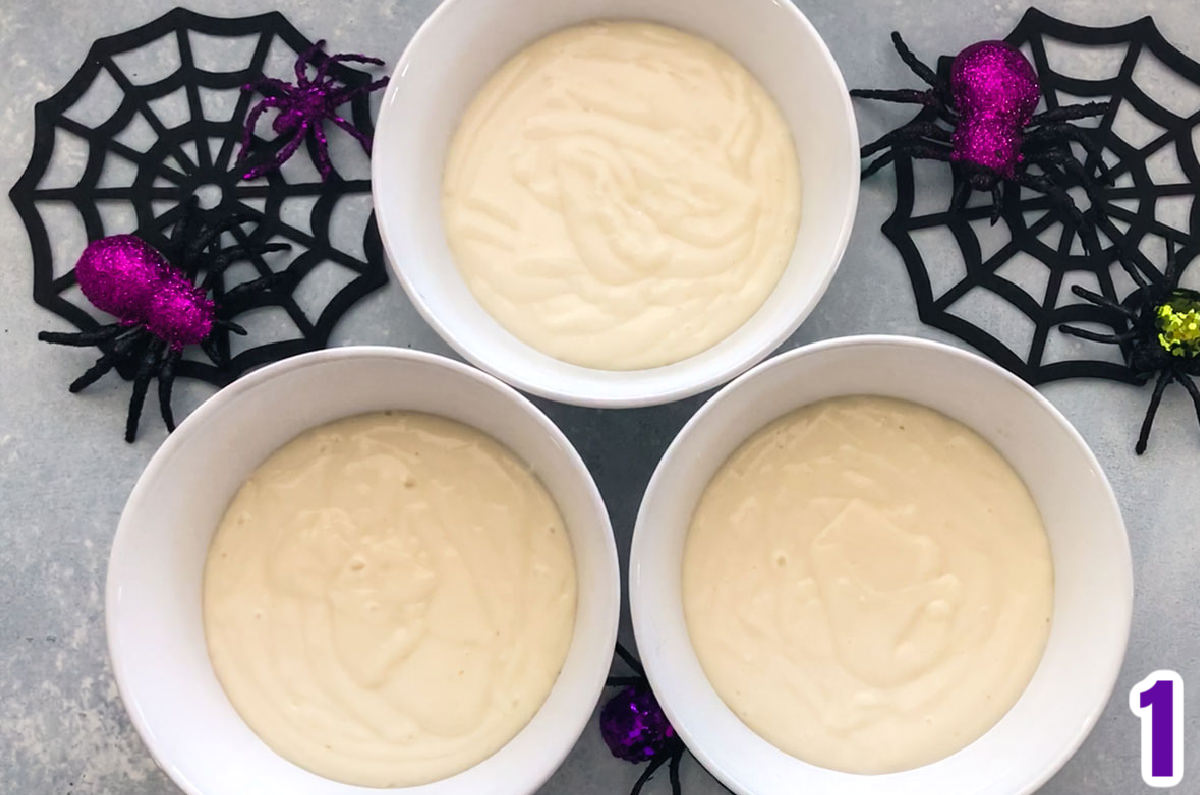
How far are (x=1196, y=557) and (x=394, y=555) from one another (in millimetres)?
1119

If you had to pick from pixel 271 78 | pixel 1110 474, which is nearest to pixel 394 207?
pixel 271 78

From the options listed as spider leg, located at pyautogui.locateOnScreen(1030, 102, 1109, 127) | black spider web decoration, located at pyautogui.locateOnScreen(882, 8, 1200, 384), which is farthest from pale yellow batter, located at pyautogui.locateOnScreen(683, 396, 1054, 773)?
spider leg, located at pyautogui.locateOnScreen(1030, 102, 1109, 127)

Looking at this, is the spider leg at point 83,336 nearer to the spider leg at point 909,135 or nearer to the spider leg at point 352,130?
the spider leg at point 352,130

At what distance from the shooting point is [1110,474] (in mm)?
1525

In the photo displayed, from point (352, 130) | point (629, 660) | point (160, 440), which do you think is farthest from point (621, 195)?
point (160, 440)

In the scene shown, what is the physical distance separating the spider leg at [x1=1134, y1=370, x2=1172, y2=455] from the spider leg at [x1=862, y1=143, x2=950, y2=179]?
1.41ft

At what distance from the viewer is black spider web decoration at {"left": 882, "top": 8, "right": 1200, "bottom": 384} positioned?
4.99 feet

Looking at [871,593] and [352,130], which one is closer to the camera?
[871,593]

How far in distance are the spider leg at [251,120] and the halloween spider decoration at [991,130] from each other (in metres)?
0.83

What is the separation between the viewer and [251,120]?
1515 millimetres

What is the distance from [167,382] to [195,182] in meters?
0.29

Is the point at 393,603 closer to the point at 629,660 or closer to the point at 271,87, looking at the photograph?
the point at 629,660

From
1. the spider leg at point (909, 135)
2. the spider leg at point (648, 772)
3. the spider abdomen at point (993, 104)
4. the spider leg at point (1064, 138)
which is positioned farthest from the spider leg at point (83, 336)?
the spider leg at point (1064, 138)

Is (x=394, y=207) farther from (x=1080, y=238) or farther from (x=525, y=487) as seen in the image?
(x=1080, y=238)
